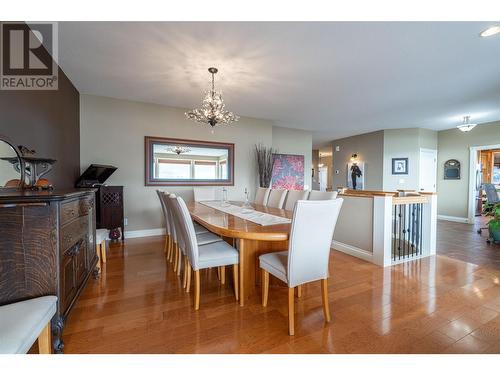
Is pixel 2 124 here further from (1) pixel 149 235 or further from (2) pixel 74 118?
(1) pixel 149 235

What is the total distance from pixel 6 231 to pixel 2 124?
4.10ft

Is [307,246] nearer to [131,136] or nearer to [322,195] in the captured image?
[322,195]

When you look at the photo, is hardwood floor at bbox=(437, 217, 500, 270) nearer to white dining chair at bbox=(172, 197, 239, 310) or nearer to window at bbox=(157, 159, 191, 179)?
white dining chair at bbox=(172, 197, 239, 310)

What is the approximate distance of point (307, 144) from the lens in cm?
666

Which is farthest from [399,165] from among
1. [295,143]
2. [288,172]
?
[288,172]

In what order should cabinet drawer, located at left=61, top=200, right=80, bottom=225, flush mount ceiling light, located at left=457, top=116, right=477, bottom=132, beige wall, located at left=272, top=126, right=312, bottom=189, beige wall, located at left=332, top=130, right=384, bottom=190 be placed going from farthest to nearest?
1. beige wall, located at left=332, top=130, right=384, bottom=190
2. beige wall, located at left=272, top=126, right=312, bottom=189
3. flush mount ceiling light, located at left=457, top=116, right=477, bottom=132
4. cabinet drawer, located at left=61, top=200, right=80, bottom=225

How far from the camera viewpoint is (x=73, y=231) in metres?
1.57

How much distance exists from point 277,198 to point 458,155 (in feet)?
20.1

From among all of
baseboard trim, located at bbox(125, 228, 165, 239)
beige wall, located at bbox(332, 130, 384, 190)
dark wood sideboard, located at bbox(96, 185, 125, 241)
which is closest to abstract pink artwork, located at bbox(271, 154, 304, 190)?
beige wall, located at bbox(332, 130, 384, 190)

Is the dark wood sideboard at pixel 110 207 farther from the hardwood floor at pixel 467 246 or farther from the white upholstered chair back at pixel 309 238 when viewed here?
the hardwood floor at pixel 467 246

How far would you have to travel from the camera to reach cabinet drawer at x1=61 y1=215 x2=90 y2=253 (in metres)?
1.38

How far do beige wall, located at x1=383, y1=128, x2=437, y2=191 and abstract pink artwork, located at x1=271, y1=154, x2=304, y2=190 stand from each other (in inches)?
98.0

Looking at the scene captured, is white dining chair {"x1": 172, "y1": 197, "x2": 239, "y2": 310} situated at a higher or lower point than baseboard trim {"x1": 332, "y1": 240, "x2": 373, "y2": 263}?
higher
